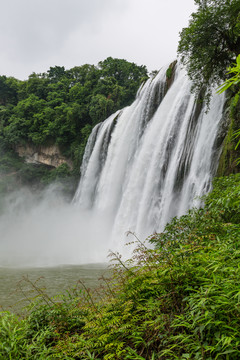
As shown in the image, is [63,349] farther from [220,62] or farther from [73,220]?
[73,220]

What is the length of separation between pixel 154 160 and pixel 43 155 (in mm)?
20010

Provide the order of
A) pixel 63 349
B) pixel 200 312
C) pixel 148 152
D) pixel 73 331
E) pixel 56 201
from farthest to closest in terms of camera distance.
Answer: pixel 56 201 → pixel 148 152 → pixel 73 331 → pixel 63 349 → pixel 200 312

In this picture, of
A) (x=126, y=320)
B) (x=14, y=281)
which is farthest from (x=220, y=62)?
(x=14, y=281)

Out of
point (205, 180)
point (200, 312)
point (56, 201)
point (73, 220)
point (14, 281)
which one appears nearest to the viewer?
point (200, 312)

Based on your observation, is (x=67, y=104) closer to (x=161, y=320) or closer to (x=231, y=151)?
(x=231, y=151)

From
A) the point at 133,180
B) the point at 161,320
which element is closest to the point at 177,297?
the point at 161,320

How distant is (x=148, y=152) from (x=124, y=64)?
2263 centimetres

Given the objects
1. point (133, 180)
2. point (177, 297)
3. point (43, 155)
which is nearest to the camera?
point (177, 297)

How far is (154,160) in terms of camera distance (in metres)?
12.3

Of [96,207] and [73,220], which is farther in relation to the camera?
[73,220]

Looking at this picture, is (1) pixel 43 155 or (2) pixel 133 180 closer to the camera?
(2) pixel 133 180

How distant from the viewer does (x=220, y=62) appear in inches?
349

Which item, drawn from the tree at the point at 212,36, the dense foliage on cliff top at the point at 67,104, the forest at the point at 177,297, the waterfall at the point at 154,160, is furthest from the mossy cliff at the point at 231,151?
the dense foliage on cliff top at the point at 67,104

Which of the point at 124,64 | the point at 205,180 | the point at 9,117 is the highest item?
the point at 124,64
